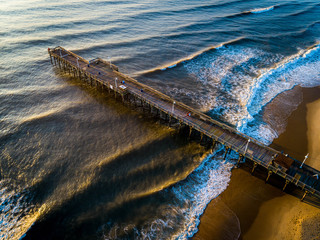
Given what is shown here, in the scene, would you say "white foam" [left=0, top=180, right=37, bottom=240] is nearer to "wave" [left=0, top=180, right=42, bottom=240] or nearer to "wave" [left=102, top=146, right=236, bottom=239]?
"wave" [left=0, top=180, right=42, bottom=240]

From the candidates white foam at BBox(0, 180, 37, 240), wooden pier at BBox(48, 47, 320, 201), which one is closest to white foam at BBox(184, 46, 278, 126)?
wooden pier at BBox(48, 47, 320, 201)

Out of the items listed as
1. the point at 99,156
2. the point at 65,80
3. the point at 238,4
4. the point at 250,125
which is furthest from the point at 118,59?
the point at 238,4

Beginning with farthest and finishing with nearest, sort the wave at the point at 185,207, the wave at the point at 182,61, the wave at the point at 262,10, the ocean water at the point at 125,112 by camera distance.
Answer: the wave at the point at 262,10
the wave at the point at 182,61
the ocean water at the point at 125,112
the wave at the point at 185,207

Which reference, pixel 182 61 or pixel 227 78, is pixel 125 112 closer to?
pixel 182 61

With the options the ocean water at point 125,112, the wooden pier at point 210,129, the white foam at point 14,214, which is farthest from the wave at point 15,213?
the wooden pier at point 210,129

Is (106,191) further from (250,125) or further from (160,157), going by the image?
(250,125)

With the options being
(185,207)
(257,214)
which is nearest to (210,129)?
(185,207)

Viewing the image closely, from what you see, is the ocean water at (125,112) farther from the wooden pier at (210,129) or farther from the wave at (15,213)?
the wooden pier at (210,129)
